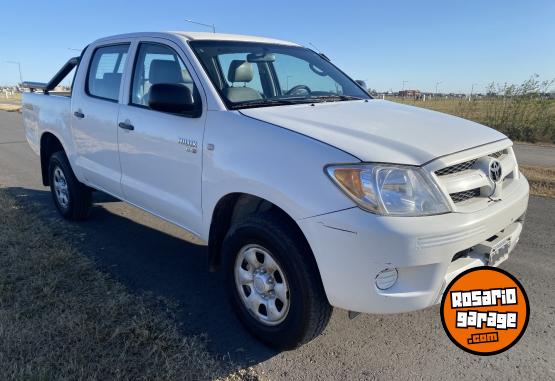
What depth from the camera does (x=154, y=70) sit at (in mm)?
3752

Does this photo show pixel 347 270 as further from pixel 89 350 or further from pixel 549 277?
pixel 549 277

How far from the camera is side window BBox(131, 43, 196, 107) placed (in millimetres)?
3496

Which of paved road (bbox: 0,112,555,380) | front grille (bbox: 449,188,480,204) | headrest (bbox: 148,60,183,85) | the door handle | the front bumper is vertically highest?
headrest (bbox: 148,60,183,85)

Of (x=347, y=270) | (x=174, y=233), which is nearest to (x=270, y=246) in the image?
(x=347, y=270)

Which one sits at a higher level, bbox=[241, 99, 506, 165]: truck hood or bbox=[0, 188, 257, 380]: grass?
bbox=[241, 99, 506, 165]: truck hood

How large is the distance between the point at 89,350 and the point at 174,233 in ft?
7.51

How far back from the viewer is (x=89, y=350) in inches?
103

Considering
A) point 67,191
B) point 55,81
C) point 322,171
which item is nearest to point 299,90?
point 322,171

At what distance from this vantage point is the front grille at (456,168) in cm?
237

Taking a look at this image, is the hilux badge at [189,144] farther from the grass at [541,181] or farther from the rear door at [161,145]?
the grass at [541,181]

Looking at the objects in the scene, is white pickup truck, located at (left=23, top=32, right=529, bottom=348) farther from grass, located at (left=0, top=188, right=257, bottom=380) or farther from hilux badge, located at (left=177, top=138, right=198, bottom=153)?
grass, located at (left=0, top=188, right=257, bottom=380)

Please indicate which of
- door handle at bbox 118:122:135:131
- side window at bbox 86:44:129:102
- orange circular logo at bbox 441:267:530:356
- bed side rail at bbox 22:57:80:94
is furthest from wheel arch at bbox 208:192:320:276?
bed side rail at bbox 22:57:80:94

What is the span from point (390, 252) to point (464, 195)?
0.63 meters

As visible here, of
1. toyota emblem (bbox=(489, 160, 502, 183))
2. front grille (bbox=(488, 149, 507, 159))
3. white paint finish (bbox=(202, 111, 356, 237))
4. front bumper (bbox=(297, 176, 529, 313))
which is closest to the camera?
front bumper (bbox=(297, 176, 529, 313))
